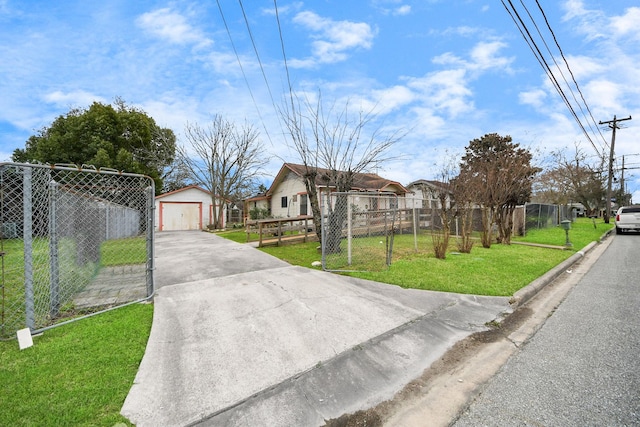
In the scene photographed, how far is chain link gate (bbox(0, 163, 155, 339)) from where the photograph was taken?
295 cm

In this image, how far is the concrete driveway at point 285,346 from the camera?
6.66 ft

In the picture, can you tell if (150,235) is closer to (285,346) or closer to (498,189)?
(285,346)

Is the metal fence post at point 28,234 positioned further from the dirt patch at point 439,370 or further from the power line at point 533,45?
the power line at point 533,45

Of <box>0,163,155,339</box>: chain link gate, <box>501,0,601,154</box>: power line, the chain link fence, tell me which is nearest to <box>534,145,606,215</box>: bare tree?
the chain link fence

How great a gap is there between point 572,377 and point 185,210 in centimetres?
2342

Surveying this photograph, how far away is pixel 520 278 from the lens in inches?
217

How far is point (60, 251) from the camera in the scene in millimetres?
4062

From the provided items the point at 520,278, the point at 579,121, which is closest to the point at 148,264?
the point at 520,278

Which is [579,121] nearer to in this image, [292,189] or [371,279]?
[371,279]

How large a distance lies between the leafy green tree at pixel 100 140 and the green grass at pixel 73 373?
1973cm

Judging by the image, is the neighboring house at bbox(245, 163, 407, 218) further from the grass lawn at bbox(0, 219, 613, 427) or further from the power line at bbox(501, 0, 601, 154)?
the grass lawn at bbox(0, 219, 613, 427)

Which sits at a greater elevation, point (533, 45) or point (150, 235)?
point (533, 45)

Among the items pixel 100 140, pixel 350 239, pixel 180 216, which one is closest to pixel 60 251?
pixel 350 239

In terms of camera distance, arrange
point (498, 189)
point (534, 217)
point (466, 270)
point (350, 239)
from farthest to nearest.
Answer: point (534, 217) → point (498, 189) → point (350, 239) → point (466, 270)
